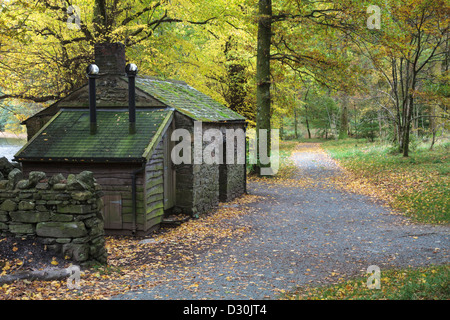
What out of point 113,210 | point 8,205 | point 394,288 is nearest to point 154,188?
point 113,210

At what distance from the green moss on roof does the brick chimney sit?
2.56 ft

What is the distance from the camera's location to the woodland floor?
21.1 feet

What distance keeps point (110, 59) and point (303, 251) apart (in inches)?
328

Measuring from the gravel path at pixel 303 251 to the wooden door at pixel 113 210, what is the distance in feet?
10.3

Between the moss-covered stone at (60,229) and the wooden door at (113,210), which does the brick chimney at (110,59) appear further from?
the moss-covered stone at (60,229)

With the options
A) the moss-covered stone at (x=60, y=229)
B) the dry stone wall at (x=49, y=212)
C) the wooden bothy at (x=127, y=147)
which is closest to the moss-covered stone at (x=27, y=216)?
the dry stone wall at (x=49, y=212)

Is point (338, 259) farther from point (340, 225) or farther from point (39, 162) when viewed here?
point (39, 162)

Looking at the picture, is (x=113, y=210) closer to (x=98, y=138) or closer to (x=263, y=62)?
(x=98, y=138)

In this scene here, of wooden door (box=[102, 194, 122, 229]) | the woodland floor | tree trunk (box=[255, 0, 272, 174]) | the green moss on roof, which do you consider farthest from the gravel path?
tree trunk (box=[255, 0, 272, 174])

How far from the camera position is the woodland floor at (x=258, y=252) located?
642 cm

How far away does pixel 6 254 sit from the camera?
6.86 metres

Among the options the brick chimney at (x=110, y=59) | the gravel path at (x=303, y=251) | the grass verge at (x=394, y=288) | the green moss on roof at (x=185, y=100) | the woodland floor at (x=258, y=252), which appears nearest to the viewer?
the grass verge at (x=394, y=288)

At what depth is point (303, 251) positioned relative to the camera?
9.05m

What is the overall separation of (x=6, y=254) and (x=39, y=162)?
16.4ft
